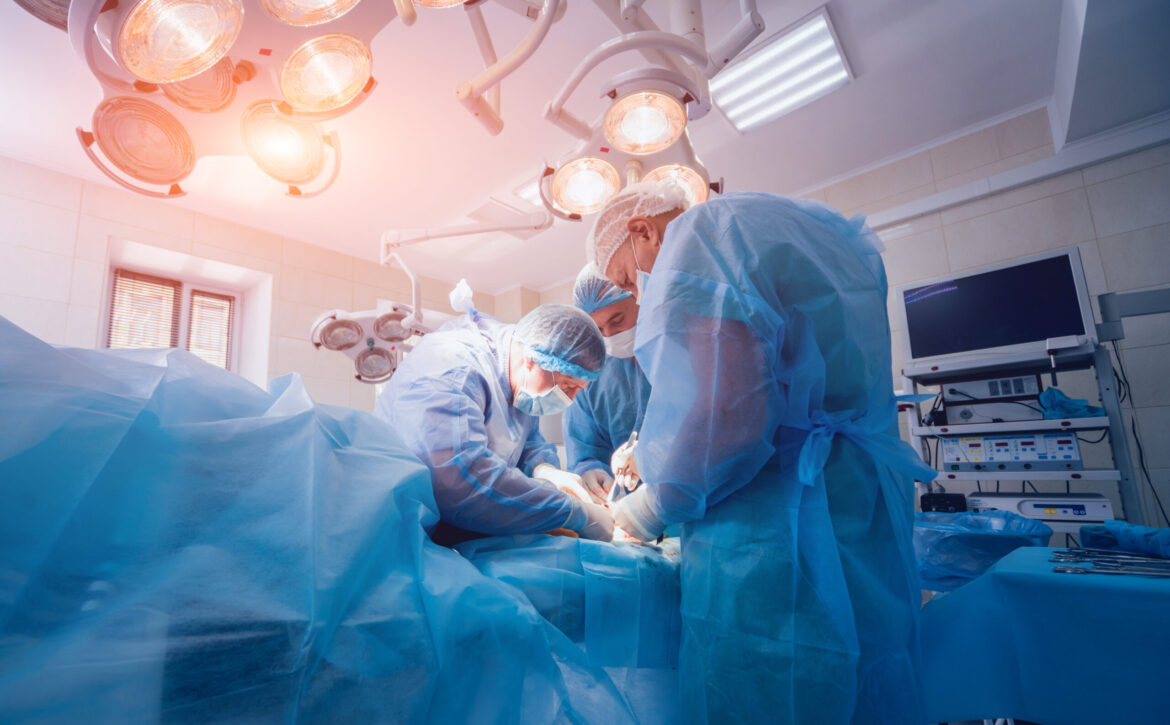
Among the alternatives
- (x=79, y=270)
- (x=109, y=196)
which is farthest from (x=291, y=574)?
(x=109, y=196)

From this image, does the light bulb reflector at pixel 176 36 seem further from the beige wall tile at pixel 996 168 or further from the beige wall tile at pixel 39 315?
the beige wall tile at pixel 996 168

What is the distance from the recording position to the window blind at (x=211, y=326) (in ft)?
13.0

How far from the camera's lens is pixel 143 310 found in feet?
12.3

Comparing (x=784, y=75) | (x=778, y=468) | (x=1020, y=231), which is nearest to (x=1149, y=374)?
(x=1020, y=231)

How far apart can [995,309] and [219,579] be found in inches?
120

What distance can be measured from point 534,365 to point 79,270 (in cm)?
332

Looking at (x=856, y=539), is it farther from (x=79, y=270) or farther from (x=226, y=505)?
(x=79, y=270)

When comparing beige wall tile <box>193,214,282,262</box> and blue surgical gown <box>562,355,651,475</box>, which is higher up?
beige wall tile <box>193,214,282,262</box>

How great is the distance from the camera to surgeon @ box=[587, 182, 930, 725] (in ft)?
2.49

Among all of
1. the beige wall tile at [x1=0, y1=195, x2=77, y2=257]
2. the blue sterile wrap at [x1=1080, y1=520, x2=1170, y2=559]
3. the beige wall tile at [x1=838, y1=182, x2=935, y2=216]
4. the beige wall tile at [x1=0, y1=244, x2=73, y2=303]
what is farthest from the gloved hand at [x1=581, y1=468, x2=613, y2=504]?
the beige wall tile at [x1=0, y1=195, x2=77, y2=257]

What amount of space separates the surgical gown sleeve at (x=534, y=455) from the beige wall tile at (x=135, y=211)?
327cm

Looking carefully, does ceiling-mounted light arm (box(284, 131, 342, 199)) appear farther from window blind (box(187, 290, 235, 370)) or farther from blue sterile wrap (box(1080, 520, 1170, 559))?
window blind (box(187, 290, 235, 370))

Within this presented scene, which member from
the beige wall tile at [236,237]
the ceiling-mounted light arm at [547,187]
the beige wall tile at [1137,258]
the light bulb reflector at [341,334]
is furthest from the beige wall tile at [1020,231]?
the beige wall tile at [236,237]

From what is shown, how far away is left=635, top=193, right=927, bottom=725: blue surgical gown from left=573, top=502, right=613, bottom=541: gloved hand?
348mm
